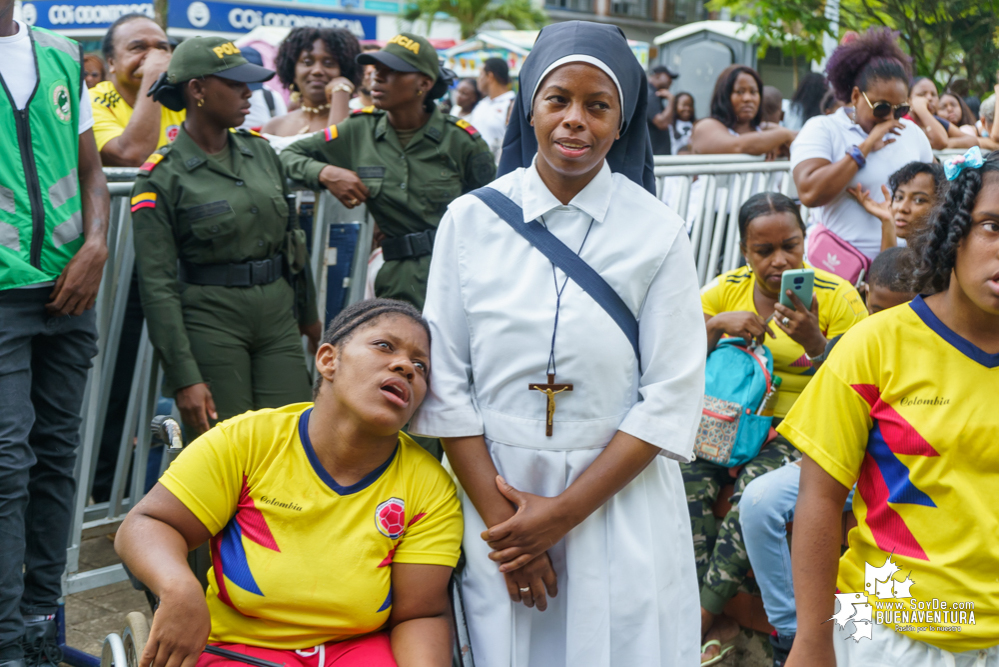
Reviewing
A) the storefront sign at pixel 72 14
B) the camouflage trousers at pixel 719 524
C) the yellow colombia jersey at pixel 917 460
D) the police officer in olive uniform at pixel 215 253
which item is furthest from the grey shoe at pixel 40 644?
the storefront sign at pixel 72 14

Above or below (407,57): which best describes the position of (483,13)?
above

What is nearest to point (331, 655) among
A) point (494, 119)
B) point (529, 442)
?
point (529, 442)

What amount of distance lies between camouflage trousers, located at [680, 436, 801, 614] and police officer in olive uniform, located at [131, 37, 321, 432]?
167 cm

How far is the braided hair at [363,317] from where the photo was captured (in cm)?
251

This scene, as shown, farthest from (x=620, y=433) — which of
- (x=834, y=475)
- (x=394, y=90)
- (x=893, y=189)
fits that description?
(x=893, y=189)

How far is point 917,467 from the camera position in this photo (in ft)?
6.81

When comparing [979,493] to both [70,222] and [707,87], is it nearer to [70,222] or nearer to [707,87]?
[70,222]

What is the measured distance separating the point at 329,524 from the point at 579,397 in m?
0.70

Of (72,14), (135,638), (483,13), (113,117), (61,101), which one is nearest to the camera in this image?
(135,638)

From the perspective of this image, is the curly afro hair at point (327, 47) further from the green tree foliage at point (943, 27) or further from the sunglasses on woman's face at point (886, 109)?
the green tree foliage at point (943, 27)

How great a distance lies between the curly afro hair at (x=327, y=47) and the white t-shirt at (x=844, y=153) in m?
2.82

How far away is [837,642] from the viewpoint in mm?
2248

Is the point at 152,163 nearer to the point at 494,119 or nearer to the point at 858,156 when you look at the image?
the point at 858,156

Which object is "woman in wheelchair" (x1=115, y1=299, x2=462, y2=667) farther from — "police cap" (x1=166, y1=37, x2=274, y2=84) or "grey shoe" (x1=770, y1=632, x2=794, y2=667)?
"police cap" (x1=166, y1=37, x2=274, y2=84)
